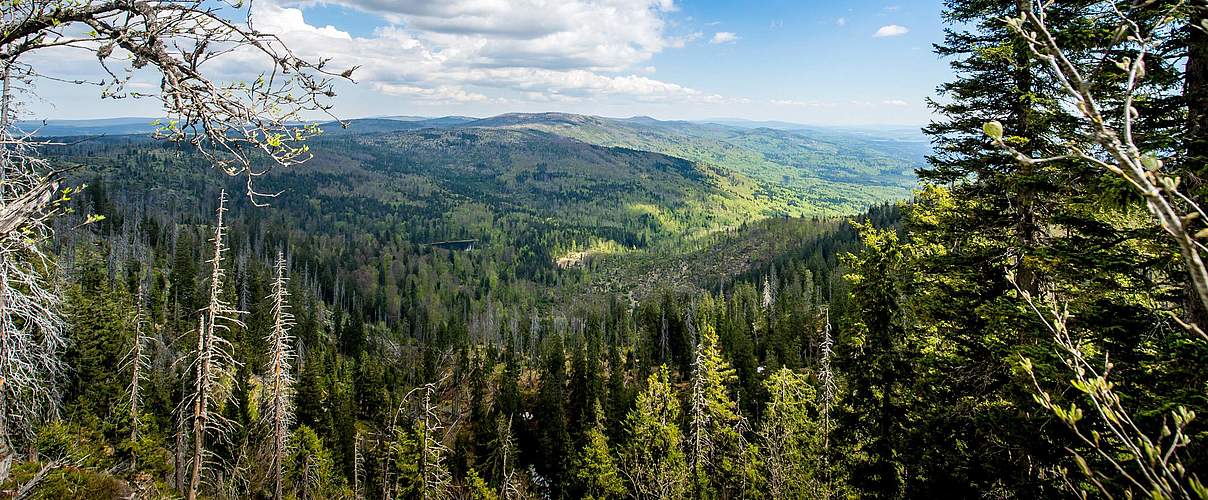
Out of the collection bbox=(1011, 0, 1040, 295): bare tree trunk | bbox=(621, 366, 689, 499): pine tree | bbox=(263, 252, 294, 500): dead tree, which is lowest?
bbox=(621, 366, 689, 499): pine tree

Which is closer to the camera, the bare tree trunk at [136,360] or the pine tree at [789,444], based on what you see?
the pine tree at [789,444]

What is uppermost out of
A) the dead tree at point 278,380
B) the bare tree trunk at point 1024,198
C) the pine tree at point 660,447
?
the bare tree trunk at point 1024,198

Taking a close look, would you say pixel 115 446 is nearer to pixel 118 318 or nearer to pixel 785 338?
pixel 118 318

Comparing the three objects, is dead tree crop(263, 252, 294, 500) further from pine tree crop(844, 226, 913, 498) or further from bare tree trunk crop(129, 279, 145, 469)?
pine tree crop(844, 226, 913, 498)

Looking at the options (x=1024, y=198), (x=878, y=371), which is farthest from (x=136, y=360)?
(x=1024, y=198)

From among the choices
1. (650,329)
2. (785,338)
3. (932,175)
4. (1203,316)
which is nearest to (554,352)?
(650,329)

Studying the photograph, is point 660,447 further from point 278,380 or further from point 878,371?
point 278,380

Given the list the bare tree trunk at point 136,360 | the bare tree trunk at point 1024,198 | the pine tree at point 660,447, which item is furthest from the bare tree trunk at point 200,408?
the bare tree trunk at point 1024,198

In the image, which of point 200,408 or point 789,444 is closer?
point 200,408

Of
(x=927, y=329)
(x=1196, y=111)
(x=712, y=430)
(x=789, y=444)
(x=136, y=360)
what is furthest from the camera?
(x=136, y=360)

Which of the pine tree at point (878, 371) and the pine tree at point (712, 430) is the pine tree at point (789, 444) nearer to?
the pine tree at point (712, 430)

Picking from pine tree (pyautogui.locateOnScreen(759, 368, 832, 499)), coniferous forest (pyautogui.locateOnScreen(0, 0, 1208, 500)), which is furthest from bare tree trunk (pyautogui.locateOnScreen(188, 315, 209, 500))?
pine tree (pyautogui.locateOnScreen(759, 368, 832, 499))

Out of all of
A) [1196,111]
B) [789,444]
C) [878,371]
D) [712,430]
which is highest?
[1196,111]
